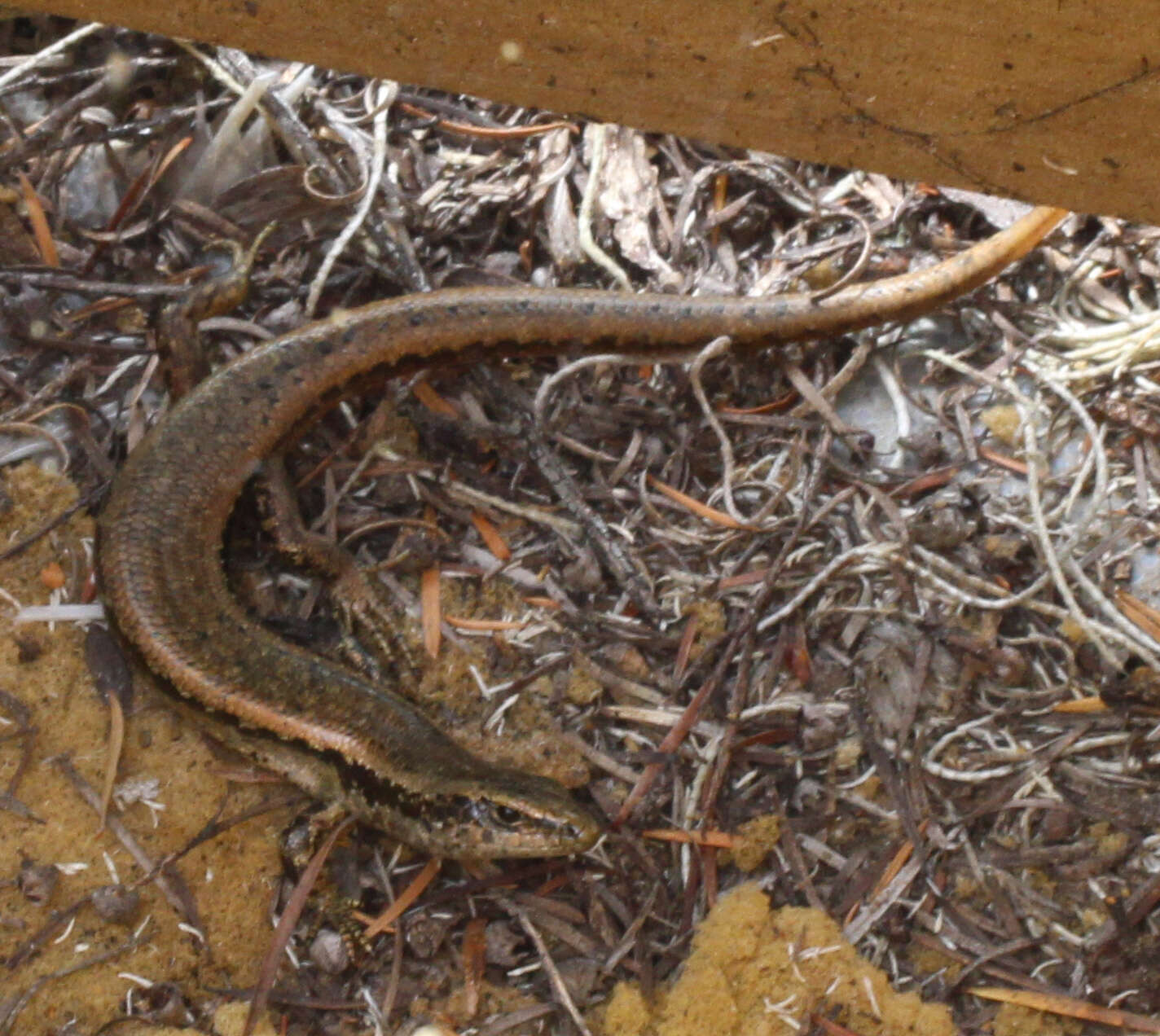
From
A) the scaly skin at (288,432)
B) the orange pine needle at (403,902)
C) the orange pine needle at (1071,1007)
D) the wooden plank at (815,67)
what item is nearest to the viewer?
the wooden plank at (815,67)

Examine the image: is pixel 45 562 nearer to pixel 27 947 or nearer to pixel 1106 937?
pixel 27 947

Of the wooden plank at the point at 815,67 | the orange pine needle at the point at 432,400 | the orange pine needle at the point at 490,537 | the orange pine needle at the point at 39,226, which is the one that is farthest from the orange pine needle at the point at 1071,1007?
the orange pine needle at the point at 39,226

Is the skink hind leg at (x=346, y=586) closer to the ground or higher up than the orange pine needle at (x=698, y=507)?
closer to the ground

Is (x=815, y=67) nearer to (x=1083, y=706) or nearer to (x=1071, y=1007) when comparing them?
(x=1083, y=706)

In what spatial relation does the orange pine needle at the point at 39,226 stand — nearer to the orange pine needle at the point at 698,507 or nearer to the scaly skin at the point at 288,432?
the scaly skin at the point at 288,432

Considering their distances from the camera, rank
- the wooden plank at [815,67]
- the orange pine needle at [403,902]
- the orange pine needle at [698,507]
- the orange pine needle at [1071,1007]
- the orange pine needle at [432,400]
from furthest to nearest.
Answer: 1. the orange pine needle at [432,400]
2. the orange pine needle at [698,507]
3. the orange pine needle at [403,902]
4. the orange pine needle at [1071,1007]
5. the wooden plank at [815,67]

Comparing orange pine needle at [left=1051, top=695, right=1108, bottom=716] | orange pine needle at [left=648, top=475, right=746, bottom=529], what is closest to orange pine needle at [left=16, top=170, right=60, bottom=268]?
orange pine needle at [left=648, top=475, right=746, bottom=529]

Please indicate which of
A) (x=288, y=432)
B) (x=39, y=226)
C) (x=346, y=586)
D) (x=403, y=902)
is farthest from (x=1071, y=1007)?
(x=39, y=226)

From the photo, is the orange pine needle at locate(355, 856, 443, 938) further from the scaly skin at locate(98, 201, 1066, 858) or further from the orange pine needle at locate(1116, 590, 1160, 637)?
the orange pine needle at locate(1116, 590, 1160, 637)
